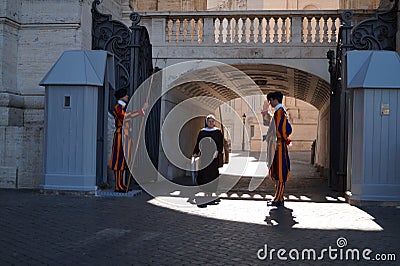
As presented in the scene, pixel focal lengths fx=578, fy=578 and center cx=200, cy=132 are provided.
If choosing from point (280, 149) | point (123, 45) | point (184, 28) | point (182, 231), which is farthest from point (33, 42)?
point (182, 231)

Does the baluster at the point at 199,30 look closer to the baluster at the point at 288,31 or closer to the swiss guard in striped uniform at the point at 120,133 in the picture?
the baluster at the point at 288,31

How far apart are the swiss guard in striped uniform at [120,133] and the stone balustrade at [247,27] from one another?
5.19m

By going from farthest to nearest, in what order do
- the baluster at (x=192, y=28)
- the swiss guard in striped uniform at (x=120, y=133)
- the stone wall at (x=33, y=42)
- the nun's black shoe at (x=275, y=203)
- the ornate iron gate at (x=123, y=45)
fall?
the baluster at (x=192, y=28)
the stone wall at (x=33, y=42)
the ornate iron gate at (x=123, y=45)
the swiss guard in striped uniform at (x=120, y=133)
the nun's black shoe at (x=275, y=203)

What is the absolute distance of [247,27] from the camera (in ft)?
51.9

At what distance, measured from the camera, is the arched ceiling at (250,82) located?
1678cm

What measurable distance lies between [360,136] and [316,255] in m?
4.82

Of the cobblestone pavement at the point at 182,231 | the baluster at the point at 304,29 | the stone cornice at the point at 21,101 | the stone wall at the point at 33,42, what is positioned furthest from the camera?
the baluster at the point at 304,29

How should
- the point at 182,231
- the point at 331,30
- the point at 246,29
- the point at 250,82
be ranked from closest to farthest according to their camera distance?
the point at 182,231 → the point at 331,30 → the point at 246,29 → the point at 250,82

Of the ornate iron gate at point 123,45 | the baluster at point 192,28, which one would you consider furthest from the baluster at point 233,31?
the ornate iron gate at point 123,45

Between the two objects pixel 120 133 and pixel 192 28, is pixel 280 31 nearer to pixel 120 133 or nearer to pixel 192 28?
pixel 192 28

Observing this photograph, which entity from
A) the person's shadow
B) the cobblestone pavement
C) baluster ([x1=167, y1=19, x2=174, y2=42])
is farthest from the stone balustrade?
the person's shadow

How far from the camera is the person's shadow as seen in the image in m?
8.05

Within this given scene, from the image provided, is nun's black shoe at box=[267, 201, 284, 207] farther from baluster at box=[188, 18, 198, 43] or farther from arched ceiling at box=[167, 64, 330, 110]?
baluster at box=[188, 18, 198, 43]

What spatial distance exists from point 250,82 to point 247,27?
4.46 metres
